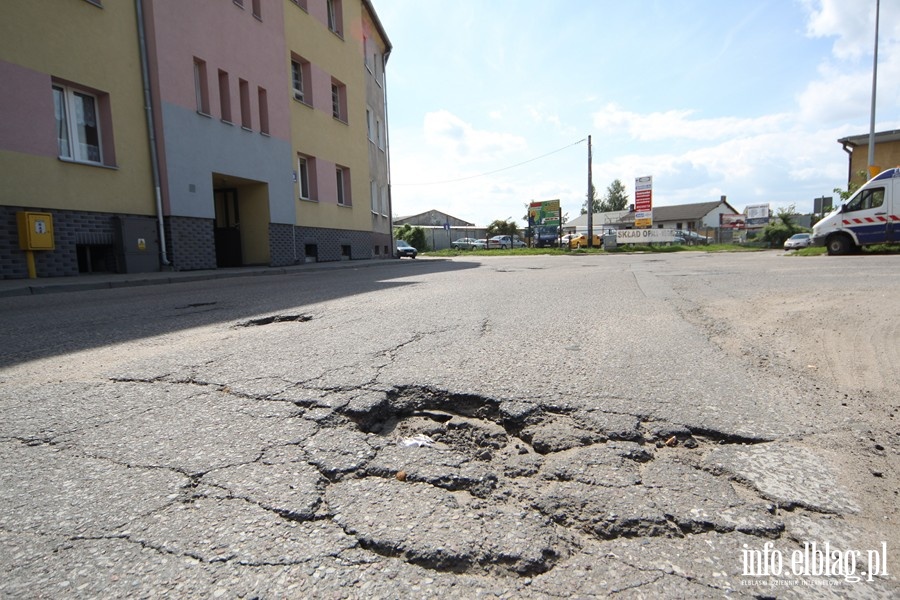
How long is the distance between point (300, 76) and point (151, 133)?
8.03m

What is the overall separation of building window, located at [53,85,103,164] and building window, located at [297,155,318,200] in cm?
786

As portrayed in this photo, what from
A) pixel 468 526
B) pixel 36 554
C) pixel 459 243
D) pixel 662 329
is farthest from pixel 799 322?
pixel 459 243

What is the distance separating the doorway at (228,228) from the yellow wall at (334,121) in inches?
83.2

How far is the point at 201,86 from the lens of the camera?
1416cm

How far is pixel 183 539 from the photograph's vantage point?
1625 mm

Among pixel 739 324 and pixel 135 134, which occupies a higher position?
pixel 135 134

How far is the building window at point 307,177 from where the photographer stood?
19.1 metres

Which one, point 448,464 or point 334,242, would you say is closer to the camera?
point 448,464

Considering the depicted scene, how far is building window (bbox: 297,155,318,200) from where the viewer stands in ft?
62.7

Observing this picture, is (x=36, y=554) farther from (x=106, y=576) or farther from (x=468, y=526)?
(x=468, y=526)

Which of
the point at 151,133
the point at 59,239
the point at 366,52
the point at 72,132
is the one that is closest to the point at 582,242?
the point at 366,52

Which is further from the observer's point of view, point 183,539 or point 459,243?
point 459,243

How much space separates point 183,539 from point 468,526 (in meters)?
0.92

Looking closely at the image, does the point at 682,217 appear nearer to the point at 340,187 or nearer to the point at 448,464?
the point at 340,187
